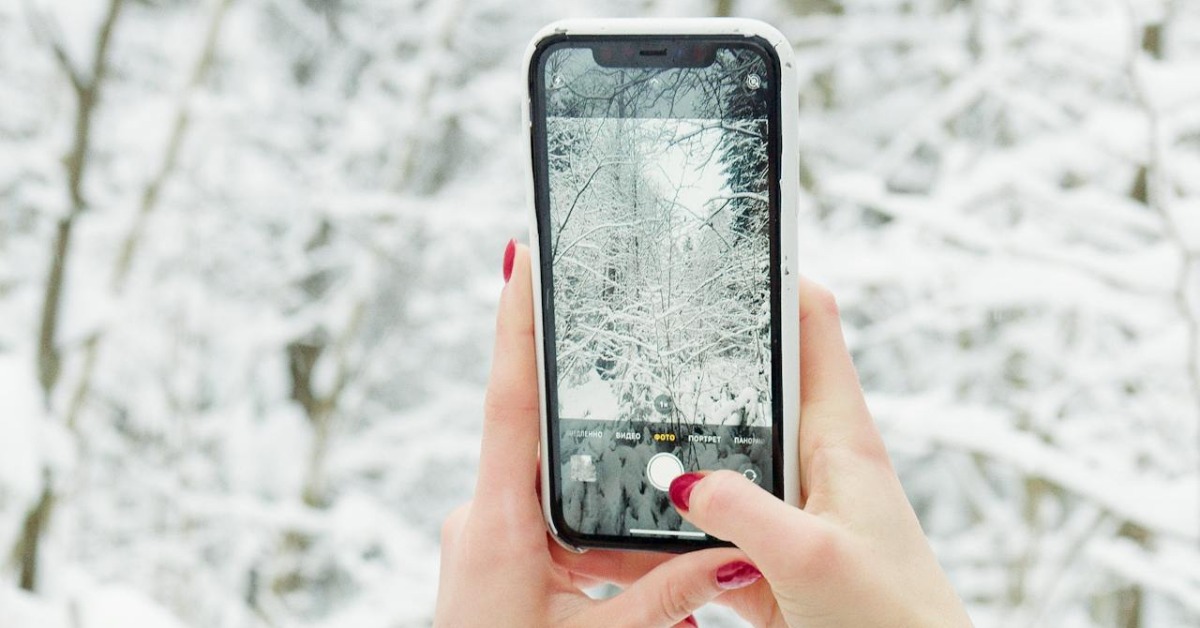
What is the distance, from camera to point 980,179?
1.03 m

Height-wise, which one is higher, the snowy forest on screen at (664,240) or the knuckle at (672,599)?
the snowy forest on screen at (664,240)

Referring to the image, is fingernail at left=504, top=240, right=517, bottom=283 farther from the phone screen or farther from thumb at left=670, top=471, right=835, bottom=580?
thumb at left=670, top=471, right=835, bottom=580

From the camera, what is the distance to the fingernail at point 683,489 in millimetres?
508

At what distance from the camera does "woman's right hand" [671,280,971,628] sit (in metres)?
0.44

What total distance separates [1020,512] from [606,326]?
1251 millimetres

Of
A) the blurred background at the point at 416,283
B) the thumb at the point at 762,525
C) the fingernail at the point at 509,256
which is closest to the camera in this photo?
the thumb at the point at 762,525

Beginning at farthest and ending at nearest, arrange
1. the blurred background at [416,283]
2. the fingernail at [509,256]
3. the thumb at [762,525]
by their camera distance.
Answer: the blurred background at [416,283] < the fingernail at [509,256] < the thumb at [762,525]

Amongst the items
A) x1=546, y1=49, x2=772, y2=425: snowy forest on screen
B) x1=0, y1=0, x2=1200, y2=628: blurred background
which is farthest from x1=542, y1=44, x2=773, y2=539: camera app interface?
x1=0, y1=0, x2=1200, y2=628: blurred background

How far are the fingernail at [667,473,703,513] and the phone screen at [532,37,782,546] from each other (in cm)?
4

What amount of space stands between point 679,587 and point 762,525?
0.09m

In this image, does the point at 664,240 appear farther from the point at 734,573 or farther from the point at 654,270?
the point at 734,573

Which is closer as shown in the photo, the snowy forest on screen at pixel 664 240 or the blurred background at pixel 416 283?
the snowy forest on screen at pixel 664 240

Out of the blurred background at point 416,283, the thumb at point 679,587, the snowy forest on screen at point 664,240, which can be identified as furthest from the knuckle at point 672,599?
the blurred background at point 416,283

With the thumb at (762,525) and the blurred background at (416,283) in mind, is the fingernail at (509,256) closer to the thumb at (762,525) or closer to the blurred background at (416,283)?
the thumb at (762,525)
